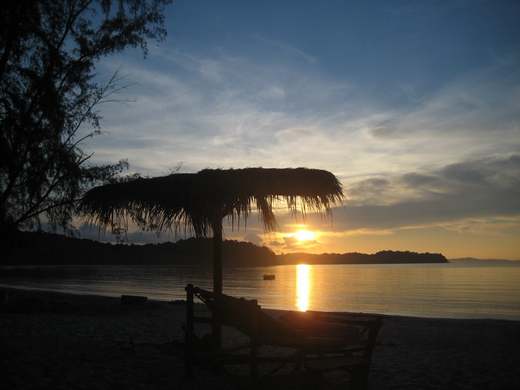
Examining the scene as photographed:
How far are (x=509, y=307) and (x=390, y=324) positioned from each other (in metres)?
22.5

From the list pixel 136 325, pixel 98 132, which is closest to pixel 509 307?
pixel 136 325

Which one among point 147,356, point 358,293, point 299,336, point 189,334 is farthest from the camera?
point 358,293

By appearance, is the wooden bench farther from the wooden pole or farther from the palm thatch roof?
the palm thatch roof

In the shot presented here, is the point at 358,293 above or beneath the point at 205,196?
beneath

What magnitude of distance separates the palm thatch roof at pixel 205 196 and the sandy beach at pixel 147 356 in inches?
95.2

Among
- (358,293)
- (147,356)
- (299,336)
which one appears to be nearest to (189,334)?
(299,336)

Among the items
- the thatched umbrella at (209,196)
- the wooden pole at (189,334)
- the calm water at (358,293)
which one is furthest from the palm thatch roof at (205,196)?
the calm water at (358,293)

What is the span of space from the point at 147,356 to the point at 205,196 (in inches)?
→ 132

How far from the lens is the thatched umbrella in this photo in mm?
7148

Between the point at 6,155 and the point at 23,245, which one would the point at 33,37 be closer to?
the point at 6,155

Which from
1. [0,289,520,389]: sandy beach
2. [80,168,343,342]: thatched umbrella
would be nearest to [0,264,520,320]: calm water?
[0,289,520,389]: sandy beach

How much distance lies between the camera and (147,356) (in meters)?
8.38

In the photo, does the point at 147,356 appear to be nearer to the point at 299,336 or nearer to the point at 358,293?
the point at 299,336

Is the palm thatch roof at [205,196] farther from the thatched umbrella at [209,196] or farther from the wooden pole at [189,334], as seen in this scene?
the wooden pole at [189,334]
